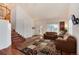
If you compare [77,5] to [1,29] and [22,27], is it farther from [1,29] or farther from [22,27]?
[1,29]

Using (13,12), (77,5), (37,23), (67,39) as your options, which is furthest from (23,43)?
(77,5)

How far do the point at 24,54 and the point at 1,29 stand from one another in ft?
1.45

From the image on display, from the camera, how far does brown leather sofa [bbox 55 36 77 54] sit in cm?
132

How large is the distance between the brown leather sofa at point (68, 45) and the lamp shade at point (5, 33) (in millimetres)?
630

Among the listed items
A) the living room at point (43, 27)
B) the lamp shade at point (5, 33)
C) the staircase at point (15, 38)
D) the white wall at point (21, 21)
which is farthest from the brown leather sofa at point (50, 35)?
the lamp shade at point (5, 33)

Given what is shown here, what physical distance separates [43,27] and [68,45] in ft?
1.34

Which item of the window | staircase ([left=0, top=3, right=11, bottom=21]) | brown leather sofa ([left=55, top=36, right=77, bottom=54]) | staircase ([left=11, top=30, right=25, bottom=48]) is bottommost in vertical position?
brown leather sofa ([left=55, top=36, right=77, bottom=54])

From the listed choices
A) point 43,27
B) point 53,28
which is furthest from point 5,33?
point 53,28

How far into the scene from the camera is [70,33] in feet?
4.29

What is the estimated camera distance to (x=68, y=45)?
1325 mm

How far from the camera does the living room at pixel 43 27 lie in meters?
1.30

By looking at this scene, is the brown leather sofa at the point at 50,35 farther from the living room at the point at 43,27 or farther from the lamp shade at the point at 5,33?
the lamp shade at the point at 5,33

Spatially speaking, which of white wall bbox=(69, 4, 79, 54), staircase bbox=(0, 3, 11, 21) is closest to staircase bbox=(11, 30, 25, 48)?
staircase bbox=(0, 3, 11, 21)

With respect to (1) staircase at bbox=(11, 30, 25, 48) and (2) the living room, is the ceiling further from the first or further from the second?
(1) staircase at bbox=(11, 30, 25, 48)
